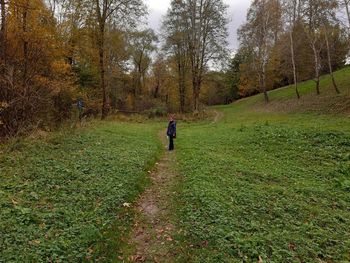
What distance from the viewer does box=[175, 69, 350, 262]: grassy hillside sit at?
491cm

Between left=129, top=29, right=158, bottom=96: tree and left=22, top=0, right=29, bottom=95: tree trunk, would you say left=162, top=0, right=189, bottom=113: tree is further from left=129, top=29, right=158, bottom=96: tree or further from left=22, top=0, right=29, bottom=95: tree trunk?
Result: left=22, top=0, right=29, bottom=95: tree trunk

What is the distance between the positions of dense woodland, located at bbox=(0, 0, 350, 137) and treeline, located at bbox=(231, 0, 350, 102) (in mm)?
122

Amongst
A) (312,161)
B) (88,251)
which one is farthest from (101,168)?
(312,161)

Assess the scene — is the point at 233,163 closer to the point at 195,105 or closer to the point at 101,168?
the point at 101,168

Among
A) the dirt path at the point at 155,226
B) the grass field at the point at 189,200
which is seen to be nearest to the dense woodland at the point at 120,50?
the grass field at the point at 189,200

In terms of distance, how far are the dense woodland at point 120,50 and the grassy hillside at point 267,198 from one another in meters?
7.56

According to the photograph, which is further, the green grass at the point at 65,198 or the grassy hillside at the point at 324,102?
the grassy hillside at the point at 324,102

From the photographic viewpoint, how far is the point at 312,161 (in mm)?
10719

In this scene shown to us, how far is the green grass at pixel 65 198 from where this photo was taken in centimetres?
444

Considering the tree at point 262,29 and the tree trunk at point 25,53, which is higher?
the tree at point 262,29

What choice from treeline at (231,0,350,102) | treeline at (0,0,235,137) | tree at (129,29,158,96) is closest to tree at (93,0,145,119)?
treeline at (0,0,235,137)

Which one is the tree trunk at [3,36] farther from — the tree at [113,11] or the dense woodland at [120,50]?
the tree at [113,11]

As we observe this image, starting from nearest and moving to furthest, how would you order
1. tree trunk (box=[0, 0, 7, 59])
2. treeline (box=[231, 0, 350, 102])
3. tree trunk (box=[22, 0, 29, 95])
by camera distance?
tree trunk (box=[0, 0, 7, 59]) < tree trunk (box=[22, 0, 29, 95]) < treeline (box=[231, 0, 350, 102])

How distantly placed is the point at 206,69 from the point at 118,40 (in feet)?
37.3
